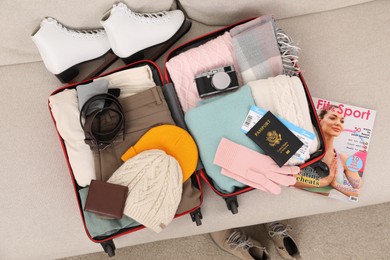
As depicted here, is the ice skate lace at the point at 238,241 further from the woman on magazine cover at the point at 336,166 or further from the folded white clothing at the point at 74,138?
the folded white clothing at the point at 74,138

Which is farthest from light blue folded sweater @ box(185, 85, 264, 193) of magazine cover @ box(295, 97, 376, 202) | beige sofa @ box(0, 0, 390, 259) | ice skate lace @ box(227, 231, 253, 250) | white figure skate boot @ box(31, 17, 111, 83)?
ice skate lace @ box(227, 231, 253, 250)

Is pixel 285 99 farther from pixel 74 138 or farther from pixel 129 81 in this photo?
pixel 74 138

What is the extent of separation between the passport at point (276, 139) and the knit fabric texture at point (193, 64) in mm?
153

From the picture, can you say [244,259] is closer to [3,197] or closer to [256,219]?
[256,219]

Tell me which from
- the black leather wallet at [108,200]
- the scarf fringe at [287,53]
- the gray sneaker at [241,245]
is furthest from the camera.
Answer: the gray sneaker at [241,245]

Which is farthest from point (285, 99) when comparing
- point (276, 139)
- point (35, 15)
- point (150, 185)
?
point (35, 15)

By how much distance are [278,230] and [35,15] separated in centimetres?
115

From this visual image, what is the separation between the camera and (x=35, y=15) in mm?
916

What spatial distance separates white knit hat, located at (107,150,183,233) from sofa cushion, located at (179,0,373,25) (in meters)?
0.49

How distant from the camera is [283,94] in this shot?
83 centimetres

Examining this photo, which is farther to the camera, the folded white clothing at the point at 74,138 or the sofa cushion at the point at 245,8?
the sofa cushion at the point at 245,8

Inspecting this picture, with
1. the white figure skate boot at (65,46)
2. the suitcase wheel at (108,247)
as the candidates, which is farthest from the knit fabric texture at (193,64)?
the suitcase wheel at (108,247)

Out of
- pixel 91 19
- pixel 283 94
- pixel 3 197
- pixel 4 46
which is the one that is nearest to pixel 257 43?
pixel 283 94

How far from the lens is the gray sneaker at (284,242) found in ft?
4.14
